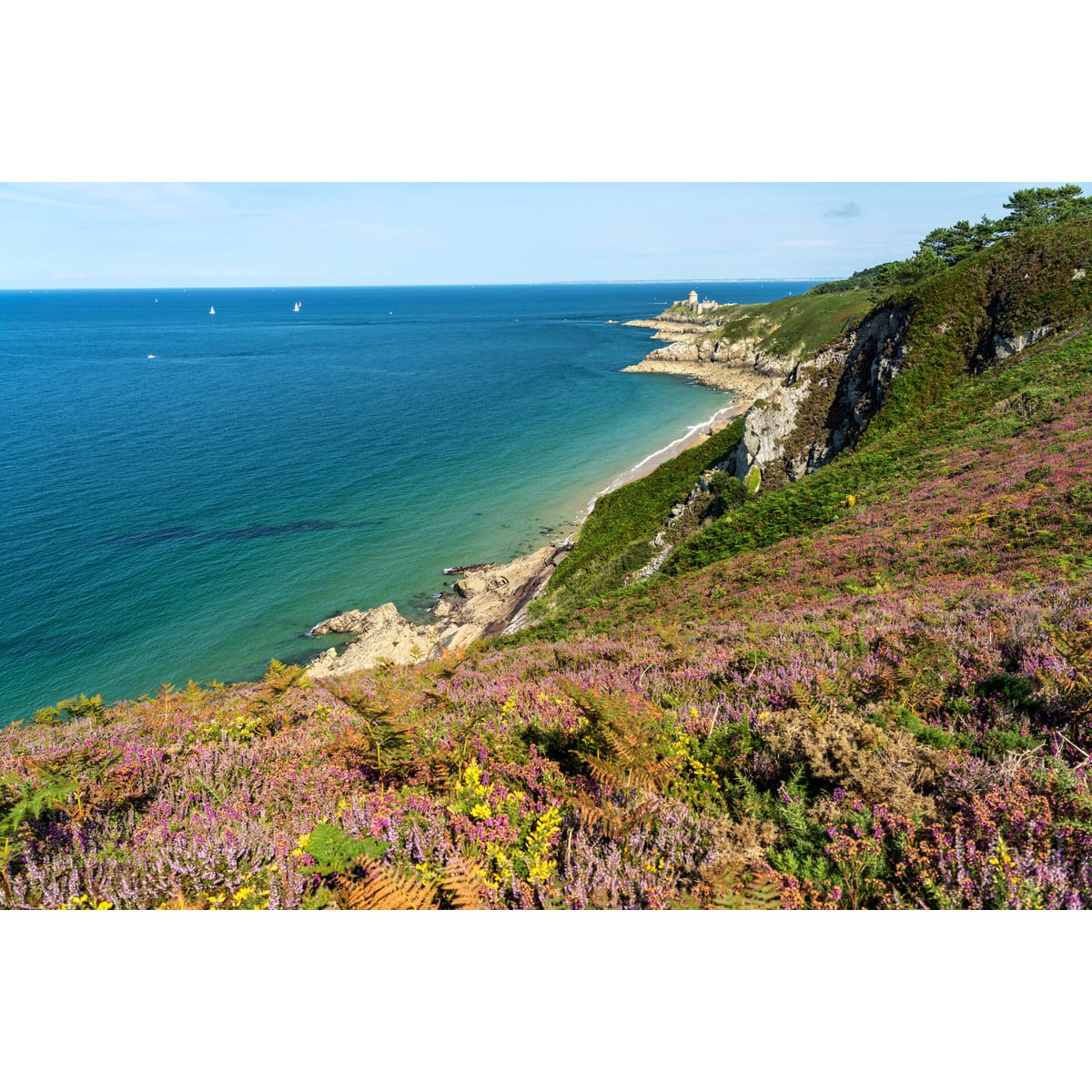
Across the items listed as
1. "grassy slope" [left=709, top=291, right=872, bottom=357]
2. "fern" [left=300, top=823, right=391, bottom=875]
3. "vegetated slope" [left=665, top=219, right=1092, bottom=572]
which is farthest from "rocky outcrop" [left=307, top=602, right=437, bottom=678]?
"grassy slope" [left=709, top=291, right=872, bottom=357]

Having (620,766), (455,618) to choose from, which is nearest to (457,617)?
(455,618)

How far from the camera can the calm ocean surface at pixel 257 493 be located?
31.1 meters

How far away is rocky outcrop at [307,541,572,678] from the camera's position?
91.6ft

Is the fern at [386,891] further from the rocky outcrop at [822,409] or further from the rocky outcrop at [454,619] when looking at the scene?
the rocky outcrop at [822,409]

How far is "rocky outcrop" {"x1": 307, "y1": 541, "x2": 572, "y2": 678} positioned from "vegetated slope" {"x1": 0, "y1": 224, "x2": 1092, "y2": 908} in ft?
60.6

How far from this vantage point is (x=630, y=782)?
413 centimetres

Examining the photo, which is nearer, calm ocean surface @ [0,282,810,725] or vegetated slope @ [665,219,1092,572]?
vegetated slope @ [665,219,1092,572]

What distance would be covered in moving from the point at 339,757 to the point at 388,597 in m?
31.3

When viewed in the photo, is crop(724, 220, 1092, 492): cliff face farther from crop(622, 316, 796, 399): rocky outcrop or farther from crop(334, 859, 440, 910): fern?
crop(622, 316, 796, 399): rocky outcrop

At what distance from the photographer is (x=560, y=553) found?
37.8 metres

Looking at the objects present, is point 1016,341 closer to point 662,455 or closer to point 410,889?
point 662,455

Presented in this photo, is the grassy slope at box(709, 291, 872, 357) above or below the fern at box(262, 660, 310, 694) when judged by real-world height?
above

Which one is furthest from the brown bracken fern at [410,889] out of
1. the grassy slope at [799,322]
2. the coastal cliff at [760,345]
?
the grassy slope at [799,322]

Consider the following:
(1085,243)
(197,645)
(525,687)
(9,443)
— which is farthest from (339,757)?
(9,443)
